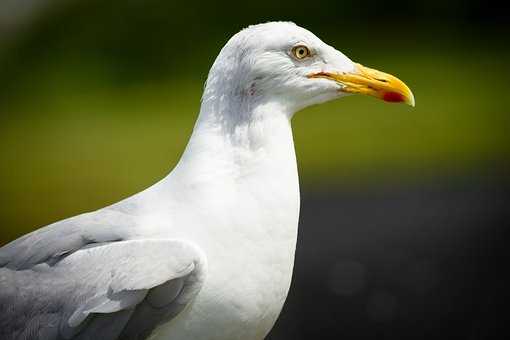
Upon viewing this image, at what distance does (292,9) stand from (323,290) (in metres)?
2.83

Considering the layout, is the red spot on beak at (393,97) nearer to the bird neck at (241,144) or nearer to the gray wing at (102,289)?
the bird neck at (241,144)

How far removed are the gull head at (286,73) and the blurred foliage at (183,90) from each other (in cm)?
293

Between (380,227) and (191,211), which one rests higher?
(191,211)

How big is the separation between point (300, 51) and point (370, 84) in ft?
0.57

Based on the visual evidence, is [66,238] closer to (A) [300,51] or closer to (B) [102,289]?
(B) [102,289]

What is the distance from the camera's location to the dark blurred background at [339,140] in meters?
4.00

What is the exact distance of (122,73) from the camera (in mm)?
6465

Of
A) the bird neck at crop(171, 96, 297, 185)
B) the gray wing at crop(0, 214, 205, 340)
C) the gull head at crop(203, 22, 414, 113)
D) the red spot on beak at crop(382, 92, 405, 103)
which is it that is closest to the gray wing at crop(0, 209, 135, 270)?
the gray wing at crop(0, 214, 205, 340)

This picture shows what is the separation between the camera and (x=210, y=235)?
228 centimetres

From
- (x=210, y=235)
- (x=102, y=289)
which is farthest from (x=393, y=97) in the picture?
(x=102, y=289)

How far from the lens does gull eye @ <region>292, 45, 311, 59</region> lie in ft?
7.94

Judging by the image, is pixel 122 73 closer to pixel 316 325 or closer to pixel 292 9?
pixel 292 9

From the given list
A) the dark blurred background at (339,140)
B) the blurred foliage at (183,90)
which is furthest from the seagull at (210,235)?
the blurred foliage at (183,90)

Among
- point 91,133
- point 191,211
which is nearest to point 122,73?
point 91,133
